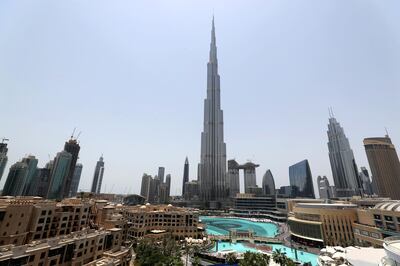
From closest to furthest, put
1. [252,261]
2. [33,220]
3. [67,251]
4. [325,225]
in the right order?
1. [67,251]
2. [252,261]
3. [33,220]
4. [325,225]

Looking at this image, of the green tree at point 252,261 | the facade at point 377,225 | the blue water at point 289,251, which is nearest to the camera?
the green tree at point 252,261

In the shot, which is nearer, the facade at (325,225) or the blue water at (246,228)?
the facade at (325,225)

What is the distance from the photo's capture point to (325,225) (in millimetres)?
85312

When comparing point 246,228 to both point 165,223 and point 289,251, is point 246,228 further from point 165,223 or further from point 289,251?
point 165,223

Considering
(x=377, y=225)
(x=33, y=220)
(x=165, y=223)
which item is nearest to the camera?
(x=33, y=220)

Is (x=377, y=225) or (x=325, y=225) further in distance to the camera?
(x=325, y=225)

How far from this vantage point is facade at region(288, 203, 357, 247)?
81.0m

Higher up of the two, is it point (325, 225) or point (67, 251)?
point (325, 225)

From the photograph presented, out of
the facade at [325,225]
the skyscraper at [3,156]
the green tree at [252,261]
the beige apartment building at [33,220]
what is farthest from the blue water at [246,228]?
the skyscraper at [3,156]

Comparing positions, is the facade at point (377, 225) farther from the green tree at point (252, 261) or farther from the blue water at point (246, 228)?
the blue water at point (246, 228)

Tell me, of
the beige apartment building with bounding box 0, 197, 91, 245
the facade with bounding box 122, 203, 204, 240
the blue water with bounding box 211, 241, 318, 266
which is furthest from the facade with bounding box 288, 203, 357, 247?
the beige apartment building with bounding box 0, 197, 91, 245


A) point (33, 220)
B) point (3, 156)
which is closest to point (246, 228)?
point (33, 220)

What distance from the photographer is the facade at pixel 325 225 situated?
3189 inches

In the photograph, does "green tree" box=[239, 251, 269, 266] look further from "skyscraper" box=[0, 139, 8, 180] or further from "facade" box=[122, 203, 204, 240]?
"skyscraper" box=[0, 139, 8, 180]
